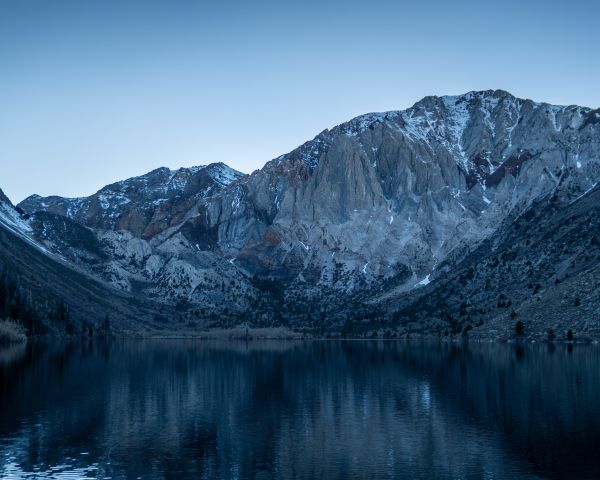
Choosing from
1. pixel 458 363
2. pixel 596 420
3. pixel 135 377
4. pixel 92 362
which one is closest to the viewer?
pixel 596 420

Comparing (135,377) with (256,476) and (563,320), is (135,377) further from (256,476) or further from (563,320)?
(563,320)

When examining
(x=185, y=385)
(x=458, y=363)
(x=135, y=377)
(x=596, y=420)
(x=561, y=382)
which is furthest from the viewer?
(x=458, y=363)

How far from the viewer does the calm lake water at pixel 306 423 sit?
4988 cm

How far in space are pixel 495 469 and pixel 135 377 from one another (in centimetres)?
7992

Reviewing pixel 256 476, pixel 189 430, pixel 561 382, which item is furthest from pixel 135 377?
pixel 256 476

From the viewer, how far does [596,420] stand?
64.4 m

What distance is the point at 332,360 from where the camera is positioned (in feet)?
537

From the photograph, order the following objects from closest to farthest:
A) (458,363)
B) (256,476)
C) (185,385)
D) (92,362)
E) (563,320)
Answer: (256,476) < (185,385) < (458,363) < (92,362) < (563,320)

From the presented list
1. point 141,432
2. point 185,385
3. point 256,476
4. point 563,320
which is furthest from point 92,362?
point 563,320

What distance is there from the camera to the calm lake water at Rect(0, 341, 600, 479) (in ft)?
164

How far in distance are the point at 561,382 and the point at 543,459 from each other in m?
45.9

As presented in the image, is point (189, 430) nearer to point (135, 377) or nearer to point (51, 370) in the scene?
point (135, 377)

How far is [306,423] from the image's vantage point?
6931 centimetres

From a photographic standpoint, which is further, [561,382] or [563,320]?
[563,320]
